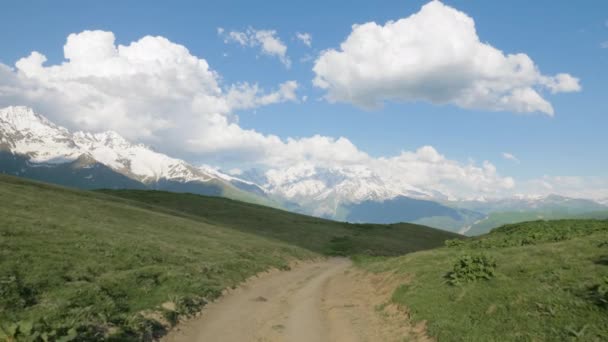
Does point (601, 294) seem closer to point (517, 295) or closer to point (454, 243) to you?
point (517, 295)

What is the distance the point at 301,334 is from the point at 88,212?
36665mm

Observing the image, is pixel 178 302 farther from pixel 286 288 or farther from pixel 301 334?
pixel 286 288

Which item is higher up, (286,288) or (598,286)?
(598,286)

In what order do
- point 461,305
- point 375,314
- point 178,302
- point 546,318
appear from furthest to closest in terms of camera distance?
point 375,314 < point 178,302 < point 461,305 < point 546,318

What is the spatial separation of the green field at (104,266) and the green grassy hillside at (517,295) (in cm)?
1267

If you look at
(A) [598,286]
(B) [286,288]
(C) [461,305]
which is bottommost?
(B) [286,288]

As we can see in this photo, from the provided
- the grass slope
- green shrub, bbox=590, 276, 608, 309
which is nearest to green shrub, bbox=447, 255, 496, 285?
green shrub, bbox=590, 276, 608, 309

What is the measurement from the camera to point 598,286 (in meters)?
16.0

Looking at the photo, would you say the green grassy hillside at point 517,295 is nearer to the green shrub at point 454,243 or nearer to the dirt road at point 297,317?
the dirt road at point 297,317

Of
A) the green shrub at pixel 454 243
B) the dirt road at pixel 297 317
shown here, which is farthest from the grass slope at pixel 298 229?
the dirt road at pixel 297 317

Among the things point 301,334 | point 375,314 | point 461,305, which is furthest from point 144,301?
point 461,305

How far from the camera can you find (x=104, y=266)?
2516 cm

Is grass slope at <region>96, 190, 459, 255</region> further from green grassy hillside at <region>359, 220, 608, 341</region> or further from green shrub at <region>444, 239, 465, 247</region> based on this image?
green grassy hillside at <region>359, 220, 608, 341</region>

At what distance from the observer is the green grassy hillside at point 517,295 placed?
47.0 feet
